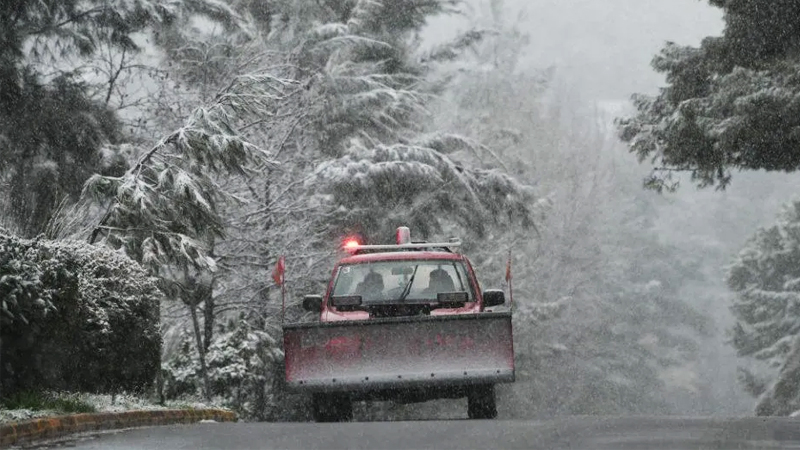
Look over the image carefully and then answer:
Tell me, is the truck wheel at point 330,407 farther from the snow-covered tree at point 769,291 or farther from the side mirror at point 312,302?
the snow-covered tree at point 769,291

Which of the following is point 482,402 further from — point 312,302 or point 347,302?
point 312,302

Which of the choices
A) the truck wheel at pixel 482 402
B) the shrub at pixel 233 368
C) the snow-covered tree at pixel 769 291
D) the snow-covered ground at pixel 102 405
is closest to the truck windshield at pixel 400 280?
the truck wheel at pixel 482 402

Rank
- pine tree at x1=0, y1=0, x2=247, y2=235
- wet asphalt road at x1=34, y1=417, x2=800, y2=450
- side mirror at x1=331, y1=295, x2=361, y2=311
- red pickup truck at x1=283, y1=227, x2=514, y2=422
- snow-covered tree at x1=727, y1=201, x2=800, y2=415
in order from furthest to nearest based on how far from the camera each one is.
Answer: snow-covered tree at x1=727, y1=201, x2=800, y2=415 → pine tree at x1=0, y1=0, x2=247, y2=235 → side mirror at x1=331, y1=295, x2=361, y2=311 → red pickup truck at x1=283, y1=227, x2=514, y2=422 → wet asphalt road at x1=34, y1=417, x2=800, y2=450

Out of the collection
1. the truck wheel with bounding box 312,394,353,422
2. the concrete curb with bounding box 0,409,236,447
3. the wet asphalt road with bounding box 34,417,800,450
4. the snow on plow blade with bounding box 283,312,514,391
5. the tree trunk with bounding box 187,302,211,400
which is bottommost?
the wet asphalt road with bounding box 34,417,800,450

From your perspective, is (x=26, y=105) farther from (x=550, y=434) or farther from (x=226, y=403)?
(x=550, y=434)

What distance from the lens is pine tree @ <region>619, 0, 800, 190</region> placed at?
1728 cm

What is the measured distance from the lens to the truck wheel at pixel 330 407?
13852 mm

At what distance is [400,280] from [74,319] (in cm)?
403

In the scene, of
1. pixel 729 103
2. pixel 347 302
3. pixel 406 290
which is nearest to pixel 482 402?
pixel 406 290

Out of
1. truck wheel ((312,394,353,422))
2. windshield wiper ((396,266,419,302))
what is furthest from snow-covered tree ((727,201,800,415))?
truck wheel ((312,394,353,422))

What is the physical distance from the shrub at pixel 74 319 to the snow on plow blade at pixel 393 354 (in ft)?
5.41

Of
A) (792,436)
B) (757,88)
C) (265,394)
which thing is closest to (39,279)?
(792,436)

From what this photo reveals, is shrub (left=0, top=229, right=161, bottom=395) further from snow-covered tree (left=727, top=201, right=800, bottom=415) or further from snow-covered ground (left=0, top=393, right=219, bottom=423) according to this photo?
snow-covered tree (left=727, top=201, right=800, bottom=415)

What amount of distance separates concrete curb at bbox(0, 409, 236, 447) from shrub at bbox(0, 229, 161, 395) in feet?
1.51
